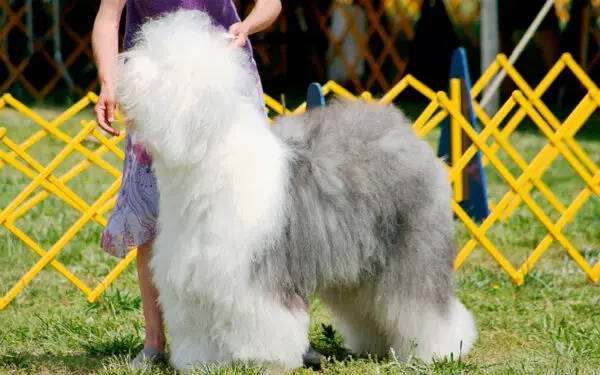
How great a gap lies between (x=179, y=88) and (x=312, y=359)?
1.38m

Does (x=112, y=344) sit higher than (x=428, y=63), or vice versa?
(x=112, y=344)

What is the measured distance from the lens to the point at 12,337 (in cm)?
450

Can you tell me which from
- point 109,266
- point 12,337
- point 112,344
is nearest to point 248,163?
point 112,344

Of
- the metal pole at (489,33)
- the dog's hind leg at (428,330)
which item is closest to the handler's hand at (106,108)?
the dog's hind leg at (428,330)

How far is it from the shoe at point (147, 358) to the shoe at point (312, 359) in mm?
622

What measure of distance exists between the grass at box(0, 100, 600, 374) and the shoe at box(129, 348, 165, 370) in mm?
56

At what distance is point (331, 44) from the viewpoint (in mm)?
14602

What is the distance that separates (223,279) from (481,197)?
343cm

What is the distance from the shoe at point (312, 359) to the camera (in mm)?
3918

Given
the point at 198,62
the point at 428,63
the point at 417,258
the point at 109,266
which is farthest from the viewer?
the point at 428,63

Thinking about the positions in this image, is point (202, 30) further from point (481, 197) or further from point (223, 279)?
point (481, 197)

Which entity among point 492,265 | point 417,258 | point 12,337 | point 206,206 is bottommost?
point 492,265

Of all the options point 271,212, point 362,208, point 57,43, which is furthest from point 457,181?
point 57,43

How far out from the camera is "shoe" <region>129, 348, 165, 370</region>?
3898 millimetres
